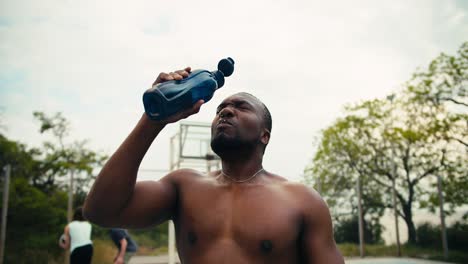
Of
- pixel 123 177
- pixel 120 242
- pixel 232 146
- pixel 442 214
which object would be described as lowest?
pixel 120 242

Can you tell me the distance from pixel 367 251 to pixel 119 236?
10799 millimetres

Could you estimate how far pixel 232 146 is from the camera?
181 centimetres

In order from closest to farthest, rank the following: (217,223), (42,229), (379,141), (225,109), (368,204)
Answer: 1. (217,223)
2. (225,109)
3. (42,229)
4. (368,204)
5. (379,141)

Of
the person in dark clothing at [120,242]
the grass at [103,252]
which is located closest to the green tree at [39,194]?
the grass at [103,252]

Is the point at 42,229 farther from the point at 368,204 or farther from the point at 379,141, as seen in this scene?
the point at 379,141

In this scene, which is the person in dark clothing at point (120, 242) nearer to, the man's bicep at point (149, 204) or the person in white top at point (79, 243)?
the person in white top at point (79, 243)

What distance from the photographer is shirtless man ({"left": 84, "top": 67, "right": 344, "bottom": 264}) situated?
1.51 m

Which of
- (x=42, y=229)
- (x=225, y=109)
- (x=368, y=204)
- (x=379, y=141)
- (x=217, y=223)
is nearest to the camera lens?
(x=217, y=223)

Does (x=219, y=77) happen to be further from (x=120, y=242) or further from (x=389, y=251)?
(x=389, y=251)

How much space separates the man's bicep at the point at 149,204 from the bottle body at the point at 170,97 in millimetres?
341

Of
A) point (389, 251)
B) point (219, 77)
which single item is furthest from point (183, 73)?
point (389, 251)

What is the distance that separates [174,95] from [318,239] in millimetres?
803

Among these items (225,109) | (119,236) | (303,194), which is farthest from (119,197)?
(119,236)

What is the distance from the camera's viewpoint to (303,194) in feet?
5.88
